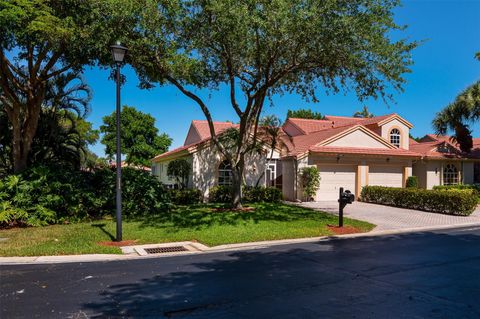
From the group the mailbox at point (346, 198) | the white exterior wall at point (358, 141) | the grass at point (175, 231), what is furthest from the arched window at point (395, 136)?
the mailbox at point (346, 198)

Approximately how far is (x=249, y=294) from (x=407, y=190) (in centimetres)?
1612

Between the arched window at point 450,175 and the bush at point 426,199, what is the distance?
8.86 meters

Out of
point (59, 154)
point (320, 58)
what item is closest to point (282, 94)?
point (320, 58)

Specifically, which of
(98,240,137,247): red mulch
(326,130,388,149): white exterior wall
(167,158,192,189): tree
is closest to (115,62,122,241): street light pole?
(98,240,137,247): red mulch

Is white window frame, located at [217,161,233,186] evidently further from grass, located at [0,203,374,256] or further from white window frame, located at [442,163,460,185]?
Result: white window frame, located at [442,163,460,185]

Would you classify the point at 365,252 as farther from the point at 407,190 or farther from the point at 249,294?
the point at 407,190

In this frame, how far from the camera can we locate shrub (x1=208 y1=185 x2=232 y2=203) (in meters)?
20.5

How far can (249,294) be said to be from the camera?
5617 mm

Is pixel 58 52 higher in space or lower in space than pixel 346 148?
higher

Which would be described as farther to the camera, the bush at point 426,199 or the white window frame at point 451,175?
the white window frame at point 451,175

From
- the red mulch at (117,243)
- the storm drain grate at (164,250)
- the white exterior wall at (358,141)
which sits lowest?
the storm drain grate at (164,250)

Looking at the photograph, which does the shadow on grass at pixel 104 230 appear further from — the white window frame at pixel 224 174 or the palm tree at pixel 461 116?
the palm tree at pixel 461 116

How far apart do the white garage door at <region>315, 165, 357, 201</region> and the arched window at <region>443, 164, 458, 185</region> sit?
896 cm

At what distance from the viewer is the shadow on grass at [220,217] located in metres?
12.8
